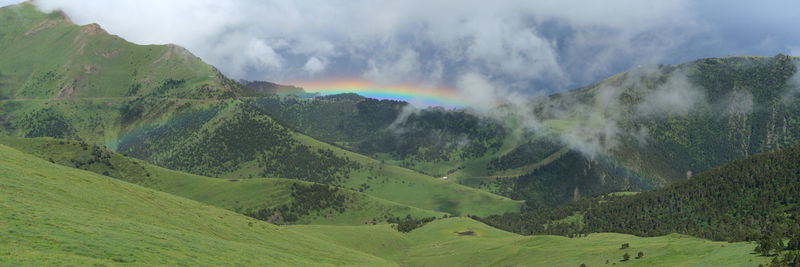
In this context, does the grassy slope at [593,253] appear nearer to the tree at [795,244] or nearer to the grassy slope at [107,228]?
the tree at [795,244]

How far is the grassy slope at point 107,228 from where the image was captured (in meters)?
53.5

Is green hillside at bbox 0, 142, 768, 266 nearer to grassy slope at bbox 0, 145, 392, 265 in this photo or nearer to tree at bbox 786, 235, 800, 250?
grassy slope at bbox 0, 145, 392, 265

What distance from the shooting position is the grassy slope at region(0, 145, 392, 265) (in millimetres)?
53469

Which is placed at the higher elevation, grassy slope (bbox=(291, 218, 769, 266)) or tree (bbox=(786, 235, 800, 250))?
tree (bbox=(786, 235, 800, 250))

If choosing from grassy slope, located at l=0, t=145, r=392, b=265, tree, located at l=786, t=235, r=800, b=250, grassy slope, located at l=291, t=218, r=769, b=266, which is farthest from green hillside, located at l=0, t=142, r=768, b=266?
tree, located at l=786, t=235, r=800, b=250

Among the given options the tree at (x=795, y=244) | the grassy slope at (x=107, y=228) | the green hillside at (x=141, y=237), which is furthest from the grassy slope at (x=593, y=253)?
the grassy slope at (x=107, y=228)

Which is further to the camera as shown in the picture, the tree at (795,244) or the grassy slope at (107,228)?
the tree at (795,244)

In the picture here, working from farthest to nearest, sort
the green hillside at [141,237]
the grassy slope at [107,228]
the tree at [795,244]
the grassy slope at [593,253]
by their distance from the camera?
the grassy slope at [593,253]
the tree at [795,244]
the green hillside at [141,237]
the grassy slope at [107,228]

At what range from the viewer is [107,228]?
68812 mm

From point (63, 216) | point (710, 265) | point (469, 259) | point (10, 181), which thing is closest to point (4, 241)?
point (63, 216)

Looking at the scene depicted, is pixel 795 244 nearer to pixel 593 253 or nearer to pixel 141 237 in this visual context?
pixel 593 253

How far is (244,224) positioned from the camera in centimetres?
12862

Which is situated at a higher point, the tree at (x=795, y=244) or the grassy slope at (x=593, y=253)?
the tree at (x=795, y=244)

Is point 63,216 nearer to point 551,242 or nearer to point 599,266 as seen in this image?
point 599,266
